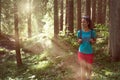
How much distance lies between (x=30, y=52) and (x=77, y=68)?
10.2 m

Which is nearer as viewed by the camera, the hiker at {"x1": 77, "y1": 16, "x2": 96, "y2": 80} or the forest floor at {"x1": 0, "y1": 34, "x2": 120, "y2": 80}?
the hiker at {"x1": 77, "y1": 16, "x2": 96, "y2": 80}

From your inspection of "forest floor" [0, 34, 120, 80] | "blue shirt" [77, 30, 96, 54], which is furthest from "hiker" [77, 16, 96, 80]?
"forest floor" [0, 34, 120, 80]

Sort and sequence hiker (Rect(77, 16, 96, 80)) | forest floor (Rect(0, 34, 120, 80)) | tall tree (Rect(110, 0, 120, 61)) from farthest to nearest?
tall tree (Rect(110, 0, 120, 61)) → forest floor (Rect(0, 34, 120, 80)) → hiker (Rect(77, 16, 96, 80))

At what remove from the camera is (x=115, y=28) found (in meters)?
12.4

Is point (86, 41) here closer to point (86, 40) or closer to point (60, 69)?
point (86, 40)

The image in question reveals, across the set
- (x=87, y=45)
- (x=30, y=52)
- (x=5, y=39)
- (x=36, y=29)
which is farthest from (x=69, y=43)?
(x=36, y=29)

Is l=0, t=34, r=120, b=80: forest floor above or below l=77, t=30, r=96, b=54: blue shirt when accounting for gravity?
below

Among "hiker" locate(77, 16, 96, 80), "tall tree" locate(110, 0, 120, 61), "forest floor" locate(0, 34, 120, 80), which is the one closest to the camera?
"hiker" locate(77, 16, 96, 80)

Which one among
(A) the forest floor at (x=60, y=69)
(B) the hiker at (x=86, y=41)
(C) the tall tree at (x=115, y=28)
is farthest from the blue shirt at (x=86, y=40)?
(C) the tall tree at (x=115, y=28)

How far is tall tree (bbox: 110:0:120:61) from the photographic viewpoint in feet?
40.0

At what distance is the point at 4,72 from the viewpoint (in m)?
14.1

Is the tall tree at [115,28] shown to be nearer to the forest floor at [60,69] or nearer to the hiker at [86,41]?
the forest floor at [60,69]

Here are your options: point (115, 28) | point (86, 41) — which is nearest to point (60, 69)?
point (115, 28)

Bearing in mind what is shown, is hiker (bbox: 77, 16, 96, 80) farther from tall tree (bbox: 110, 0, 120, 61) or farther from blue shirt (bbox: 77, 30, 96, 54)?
→ tall tree (bbox: 110, 0, 120, 61)
